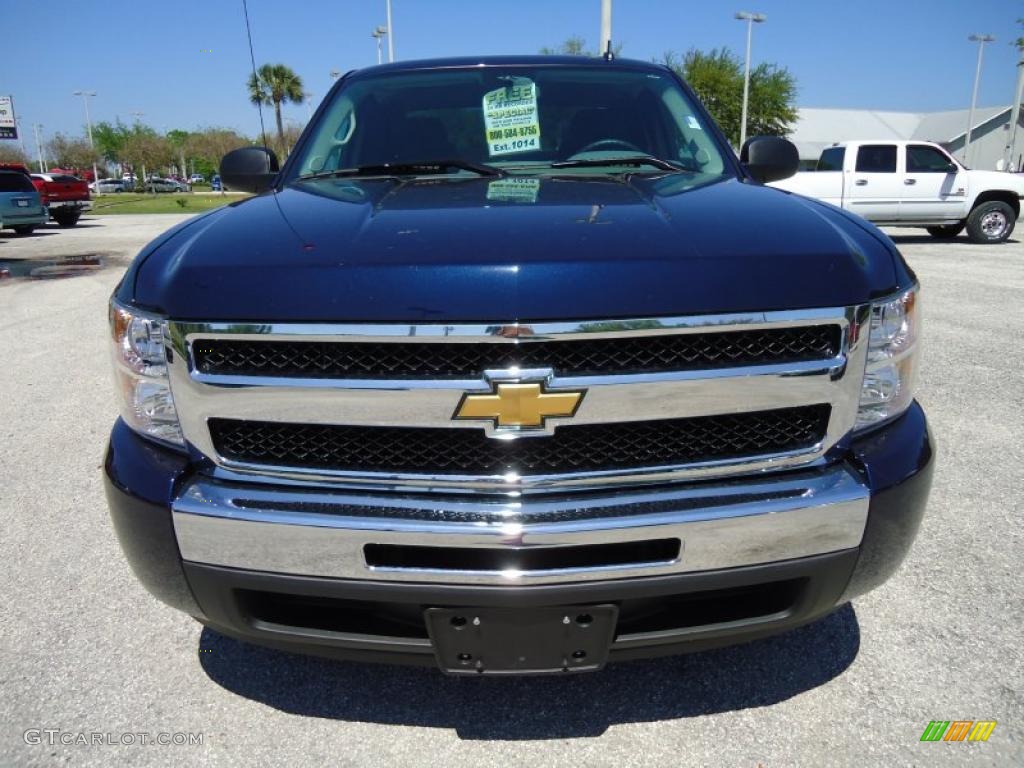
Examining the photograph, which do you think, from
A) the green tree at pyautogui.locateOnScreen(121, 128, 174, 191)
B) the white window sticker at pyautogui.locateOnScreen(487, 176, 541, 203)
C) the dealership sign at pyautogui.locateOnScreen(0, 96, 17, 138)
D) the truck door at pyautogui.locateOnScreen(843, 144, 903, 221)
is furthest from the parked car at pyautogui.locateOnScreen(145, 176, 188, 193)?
the white window sticker at pyautogui.locateOnScreen(487, 176, 541, 203)

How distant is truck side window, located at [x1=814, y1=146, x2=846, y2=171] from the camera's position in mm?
14203

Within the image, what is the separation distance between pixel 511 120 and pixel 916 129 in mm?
71713

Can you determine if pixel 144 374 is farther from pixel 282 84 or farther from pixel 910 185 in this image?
pixel 282 84

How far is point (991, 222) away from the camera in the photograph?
14.5 m

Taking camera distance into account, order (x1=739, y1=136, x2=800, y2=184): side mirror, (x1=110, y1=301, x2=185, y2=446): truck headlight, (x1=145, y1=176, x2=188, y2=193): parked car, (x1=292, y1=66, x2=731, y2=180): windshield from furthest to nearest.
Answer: (x1=145, y1=176, x2=188, y2=193): parked car < (x1=739, y1=136, x2=800, y2=184): side mirror < (x1=292, y1=66, x2=731, y2=180): windshield < (x1=110, y1=301, x2=185, y2=446): truck headlight

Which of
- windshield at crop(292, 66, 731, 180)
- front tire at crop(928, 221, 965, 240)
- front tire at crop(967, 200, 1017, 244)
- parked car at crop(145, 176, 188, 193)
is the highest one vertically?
windshield at crop(292, 66, 731, 180)

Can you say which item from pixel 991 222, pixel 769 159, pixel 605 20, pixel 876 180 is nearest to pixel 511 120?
pixel 769 159

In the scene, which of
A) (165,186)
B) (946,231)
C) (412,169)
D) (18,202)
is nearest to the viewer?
(412,169)

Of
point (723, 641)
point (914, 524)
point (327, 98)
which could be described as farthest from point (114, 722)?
point (327, 98)

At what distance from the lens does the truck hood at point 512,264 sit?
1.53 metres

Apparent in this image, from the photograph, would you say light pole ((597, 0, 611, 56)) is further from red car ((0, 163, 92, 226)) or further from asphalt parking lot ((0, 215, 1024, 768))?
red car ((0, 163, 92, 226))

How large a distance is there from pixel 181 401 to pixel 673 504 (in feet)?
3.61

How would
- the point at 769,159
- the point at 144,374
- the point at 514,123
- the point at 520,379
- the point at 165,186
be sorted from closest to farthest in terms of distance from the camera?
the point at 520,379
the point at 144,374
the point at 514,123
the point at 769,159
the point at 165,186

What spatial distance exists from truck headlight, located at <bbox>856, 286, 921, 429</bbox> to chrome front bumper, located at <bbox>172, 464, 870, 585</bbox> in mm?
217
